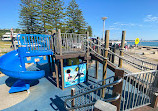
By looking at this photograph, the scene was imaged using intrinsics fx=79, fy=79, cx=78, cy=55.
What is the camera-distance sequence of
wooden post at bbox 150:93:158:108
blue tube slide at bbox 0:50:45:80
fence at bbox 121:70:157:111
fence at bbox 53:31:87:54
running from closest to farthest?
1. fence at bbox 121:70:157:111
2. wooden post at bbox 150:93:158:108
3. blue tube slide at bbox 0:50:45:80
4. fence at bbox 53:31:87:54

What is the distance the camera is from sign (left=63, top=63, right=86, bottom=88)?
6.45 m

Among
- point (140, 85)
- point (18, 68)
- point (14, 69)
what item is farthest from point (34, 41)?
point (140, 85)

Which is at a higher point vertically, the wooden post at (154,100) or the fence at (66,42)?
the fence at (66,42)

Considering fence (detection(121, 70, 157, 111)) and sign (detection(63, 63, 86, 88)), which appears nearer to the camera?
fence (detection(121, 70, 157, 111))

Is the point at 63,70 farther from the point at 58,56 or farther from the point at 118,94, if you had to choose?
the point at 118,94

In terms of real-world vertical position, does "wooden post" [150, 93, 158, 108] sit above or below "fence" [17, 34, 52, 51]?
below

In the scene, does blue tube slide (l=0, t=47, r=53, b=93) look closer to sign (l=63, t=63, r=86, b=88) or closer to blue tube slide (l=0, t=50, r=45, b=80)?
blue tube slide (l=0, t=50, r=45, b=80)

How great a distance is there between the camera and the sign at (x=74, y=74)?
645 cm

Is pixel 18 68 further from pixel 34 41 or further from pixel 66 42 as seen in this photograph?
pixel 66 42

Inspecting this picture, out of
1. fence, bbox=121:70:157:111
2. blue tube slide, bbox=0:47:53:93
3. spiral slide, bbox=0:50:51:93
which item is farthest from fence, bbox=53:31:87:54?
fence, bbox=121:70:157:111

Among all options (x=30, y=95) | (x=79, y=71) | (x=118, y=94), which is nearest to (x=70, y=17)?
(x=79, y=71)

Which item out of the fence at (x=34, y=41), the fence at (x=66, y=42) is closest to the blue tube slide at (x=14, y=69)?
the fence at (x=34, y=41)

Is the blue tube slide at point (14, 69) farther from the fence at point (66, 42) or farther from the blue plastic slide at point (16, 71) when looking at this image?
the fence at point (66, 42)

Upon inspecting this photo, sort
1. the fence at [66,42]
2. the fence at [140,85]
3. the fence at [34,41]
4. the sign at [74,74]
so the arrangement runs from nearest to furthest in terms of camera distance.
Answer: the fence at [140,85], the fence at [34,41], the fence at [66,42], the sign at [74,74]
